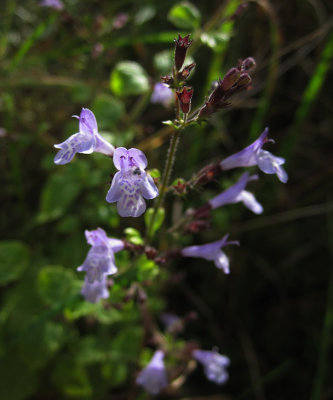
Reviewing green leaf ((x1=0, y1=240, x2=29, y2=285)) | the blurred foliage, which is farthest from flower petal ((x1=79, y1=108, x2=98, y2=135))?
green leaf ((x1=0, y1=240, x2=29, y2=285))

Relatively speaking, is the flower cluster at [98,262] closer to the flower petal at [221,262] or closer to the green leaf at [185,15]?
the flower petal at [221,262]

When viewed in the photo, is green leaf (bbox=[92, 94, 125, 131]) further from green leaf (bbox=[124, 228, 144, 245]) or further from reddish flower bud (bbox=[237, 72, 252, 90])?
reddish flower bud (bbox=[237, 72, 252, 90])

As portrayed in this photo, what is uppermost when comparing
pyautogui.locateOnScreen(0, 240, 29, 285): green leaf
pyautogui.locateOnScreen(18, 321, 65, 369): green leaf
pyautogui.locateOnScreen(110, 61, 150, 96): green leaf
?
pyautogui.locateOnScreen(110, 61, 150, 96): green leaf

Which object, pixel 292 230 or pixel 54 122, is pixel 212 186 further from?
pixel 54 122

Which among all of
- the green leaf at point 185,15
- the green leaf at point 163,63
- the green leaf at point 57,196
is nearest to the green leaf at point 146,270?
the green leaf at point 57,196

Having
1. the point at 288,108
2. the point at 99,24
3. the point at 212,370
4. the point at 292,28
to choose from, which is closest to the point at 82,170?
the point at 99,24
